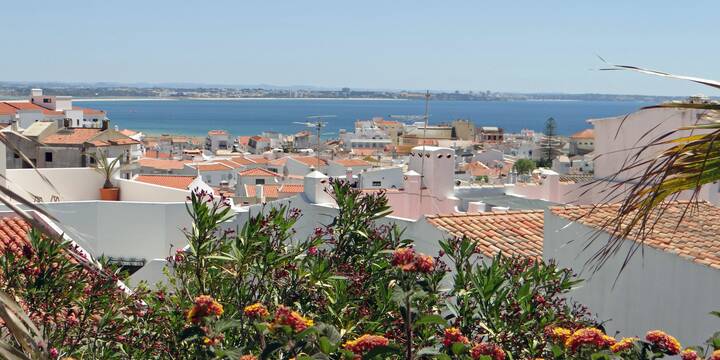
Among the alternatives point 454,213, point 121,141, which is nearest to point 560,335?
point 454,213

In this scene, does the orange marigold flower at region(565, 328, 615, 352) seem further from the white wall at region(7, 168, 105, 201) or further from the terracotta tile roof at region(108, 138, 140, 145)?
the terracotta tile roof at region(108, 138, 140, 145)

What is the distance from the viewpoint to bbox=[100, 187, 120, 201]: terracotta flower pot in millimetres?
16250

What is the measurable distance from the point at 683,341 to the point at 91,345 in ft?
Result: 15.8

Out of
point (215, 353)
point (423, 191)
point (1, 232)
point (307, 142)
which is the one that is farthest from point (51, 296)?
point (307, 142)

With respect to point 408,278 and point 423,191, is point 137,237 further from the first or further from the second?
point 408,278

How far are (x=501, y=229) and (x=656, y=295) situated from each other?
3680mm

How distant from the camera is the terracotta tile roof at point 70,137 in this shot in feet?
87.6

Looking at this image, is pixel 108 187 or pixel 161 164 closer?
pixel 108 187

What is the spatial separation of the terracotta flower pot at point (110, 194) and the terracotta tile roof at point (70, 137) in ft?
34.3

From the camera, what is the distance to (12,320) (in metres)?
1.52

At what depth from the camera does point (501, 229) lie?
434 inches

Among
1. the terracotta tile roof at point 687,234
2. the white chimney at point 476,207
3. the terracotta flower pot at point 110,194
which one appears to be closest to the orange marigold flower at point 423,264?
the terracotta tile roof at point 687,234

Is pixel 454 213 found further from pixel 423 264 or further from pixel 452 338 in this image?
pixel 423 264

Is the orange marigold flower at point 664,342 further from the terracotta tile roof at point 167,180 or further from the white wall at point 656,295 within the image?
the terracotta tile roof at point 167,180
